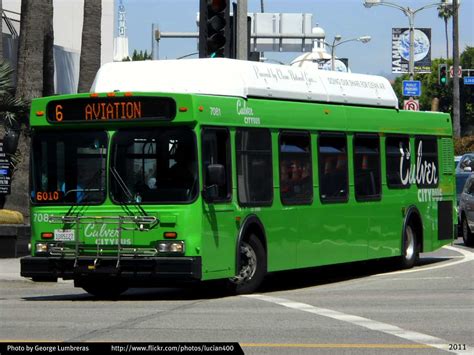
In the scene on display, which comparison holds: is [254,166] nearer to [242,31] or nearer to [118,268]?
[118,268]

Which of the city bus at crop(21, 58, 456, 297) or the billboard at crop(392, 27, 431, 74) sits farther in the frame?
the billboard at crop(392, 27, 431, 74)

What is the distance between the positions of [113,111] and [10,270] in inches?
297

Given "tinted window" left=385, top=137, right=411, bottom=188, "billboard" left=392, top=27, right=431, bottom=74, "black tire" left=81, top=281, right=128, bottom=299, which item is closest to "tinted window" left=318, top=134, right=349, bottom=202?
"tinted window" left=385, top=137, right=411, bottom=188

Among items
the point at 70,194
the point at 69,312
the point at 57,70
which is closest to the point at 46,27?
the point at 57,70

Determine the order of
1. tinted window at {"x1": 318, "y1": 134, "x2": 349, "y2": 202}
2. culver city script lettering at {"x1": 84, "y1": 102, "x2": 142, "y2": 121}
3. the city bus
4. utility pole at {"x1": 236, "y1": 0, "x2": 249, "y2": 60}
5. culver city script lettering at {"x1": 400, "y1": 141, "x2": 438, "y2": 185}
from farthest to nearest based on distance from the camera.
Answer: utility pole at {"x1": 236, "y1": 0, "x2": 249, "y2": 60}
culver city script lettering at {"x1": 400, "y1": 141, "x2": 438, "y2": 185}
tinted window at {"x1": 318, "y1": 134, "x2": 349, "y2": 202}
culver city script lettering at {"x1": 84, "y1": 102, "x2": 142, "y2": 121}
the city bus

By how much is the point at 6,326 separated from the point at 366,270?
10.9m

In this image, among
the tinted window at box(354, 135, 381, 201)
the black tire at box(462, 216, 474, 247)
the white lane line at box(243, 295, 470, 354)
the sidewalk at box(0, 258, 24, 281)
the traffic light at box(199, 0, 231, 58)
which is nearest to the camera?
the white lane line at box(243, 295, 470, 354)

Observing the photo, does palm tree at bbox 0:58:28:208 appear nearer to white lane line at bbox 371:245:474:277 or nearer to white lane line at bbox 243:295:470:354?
white lane line at bbox 371:245:474:277

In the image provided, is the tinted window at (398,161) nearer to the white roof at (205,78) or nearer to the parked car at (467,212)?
the white roof at (205,78)

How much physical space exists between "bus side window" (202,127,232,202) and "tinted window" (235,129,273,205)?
292 mm

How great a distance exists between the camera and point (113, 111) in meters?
17.0

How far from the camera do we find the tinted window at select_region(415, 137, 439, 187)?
23.4 meters

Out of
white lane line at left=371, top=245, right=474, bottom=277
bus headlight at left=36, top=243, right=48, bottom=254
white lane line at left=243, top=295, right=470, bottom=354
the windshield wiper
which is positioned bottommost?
white lane line at left=243, top=295, right=470, bottom=354

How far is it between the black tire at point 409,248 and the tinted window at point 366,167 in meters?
1.60
